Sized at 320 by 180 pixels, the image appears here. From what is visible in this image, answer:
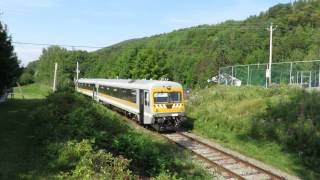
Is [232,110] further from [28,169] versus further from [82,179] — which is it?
[82,179]

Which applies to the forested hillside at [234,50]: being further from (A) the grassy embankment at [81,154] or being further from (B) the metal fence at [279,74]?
(A) the grassy embankment at [81,154]

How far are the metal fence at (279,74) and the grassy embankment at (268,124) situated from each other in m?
4.64

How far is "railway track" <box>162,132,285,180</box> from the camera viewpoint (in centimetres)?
1375

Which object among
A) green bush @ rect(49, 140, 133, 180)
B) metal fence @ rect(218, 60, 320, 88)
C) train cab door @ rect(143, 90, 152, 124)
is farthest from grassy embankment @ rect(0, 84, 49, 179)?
metal fence @ rect(218, 60, 320, 88)

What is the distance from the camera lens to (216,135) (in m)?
21.1

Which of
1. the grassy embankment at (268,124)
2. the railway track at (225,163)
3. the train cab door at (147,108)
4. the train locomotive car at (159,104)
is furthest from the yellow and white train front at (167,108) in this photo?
the railway track at (225,163)

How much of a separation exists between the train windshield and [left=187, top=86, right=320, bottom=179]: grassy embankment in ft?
6.61

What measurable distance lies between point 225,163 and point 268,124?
514 cm

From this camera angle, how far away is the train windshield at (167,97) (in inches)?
899

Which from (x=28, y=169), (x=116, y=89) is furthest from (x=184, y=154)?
(x=116, y=89)

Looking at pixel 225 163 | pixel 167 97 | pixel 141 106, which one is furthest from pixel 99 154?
pixel 141 106

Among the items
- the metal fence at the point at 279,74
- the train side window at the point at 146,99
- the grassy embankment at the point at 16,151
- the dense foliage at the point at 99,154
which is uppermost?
the metal fence at the point at 279,74

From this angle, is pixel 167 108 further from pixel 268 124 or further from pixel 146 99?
pixel 268 124

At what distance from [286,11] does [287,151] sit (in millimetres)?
81476
